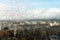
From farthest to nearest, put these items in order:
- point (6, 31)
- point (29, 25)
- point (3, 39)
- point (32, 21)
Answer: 1. point (32, 21)
2. point (29, 25)
3. point (6, 31)
4. point (3, 39)

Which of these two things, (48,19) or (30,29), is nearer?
(30,29)

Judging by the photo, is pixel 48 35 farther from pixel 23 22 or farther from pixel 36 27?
pixel 23 22

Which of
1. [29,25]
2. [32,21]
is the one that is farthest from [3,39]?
[32,21]

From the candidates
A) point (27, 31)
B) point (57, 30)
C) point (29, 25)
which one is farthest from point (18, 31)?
point (57, 30)

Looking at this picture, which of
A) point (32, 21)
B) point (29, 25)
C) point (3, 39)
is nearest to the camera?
point (3, 39)

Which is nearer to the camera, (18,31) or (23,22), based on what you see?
(18,31)

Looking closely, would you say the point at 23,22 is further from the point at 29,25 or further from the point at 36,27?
the point at 36,27
